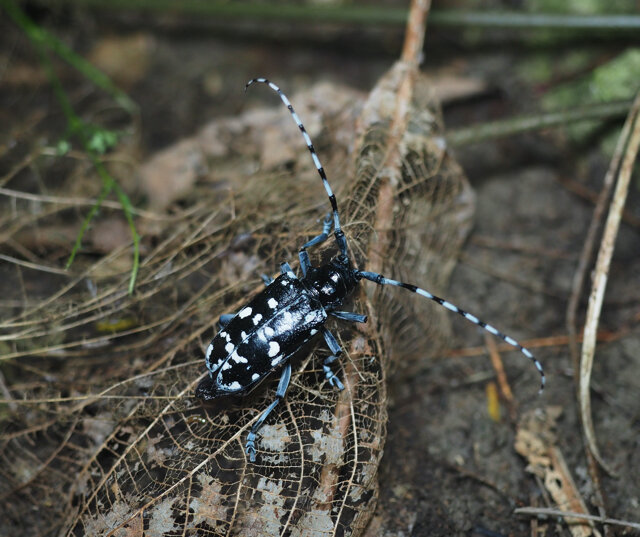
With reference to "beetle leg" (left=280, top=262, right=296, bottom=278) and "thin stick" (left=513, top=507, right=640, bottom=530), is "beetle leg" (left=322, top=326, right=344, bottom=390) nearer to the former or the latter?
"beetle leg" (left=280, top=262, right=296, bottom=278)

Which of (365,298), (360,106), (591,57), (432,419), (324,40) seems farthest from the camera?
(324,40)

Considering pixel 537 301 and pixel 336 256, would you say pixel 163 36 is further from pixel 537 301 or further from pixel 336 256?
pixel 537 301

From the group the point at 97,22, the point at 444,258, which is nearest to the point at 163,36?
the point at 97,22

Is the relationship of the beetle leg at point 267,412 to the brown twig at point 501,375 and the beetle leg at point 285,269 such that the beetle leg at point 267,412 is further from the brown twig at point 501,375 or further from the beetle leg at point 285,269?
the brown twig at point 501,375

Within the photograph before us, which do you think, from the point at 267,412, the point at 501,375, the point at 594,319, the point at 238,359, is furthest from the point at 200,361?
the point at 594,319

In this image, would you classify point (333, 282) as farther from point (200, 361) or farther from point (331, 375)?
point (200, 361)
